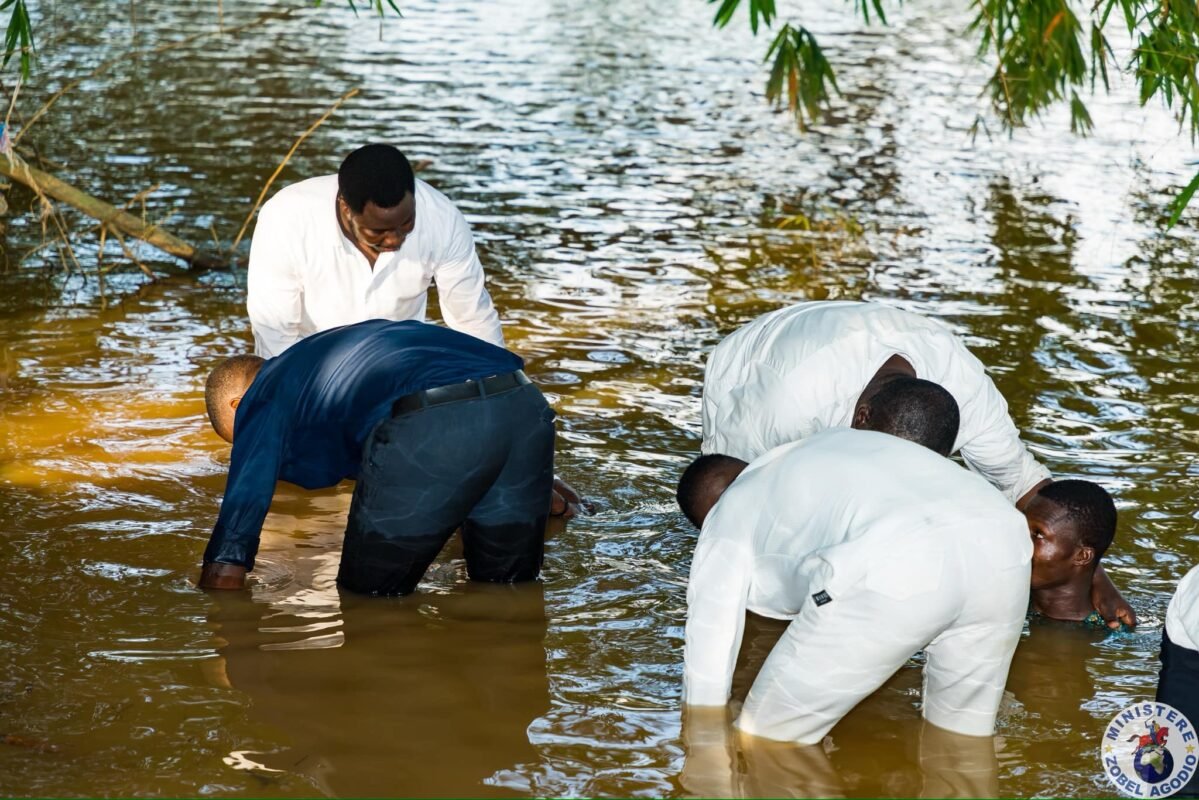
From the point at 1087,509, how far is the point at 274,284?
273cm

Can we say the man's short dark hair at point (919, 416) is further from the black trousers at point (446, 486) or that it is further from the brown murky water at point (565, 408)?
the black trousers at point (446, 486)

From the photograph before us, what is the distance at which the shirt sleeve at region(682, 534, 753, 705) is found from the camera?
340 centimetres

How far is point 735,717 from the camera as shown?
3791 millimetres

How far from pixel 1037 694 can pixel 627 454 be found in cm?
219

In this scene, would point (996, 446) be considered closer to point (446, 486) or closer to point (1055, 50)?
point (446, 486)

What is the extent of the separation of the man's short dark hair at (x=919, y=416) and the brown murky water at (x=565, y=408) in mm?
847

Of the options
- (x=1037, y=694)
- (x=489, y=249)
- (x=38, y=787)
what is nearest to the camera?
(x=38, y=787)

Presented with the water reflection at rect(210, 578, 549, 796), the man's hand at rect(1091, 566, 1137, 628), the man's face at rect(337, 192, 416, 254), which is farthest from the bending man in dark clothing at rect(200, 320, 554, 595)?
the man's hand at rect(1091, 566, 1137, 628)

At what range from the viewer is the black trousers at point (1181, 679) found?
3.11 meters

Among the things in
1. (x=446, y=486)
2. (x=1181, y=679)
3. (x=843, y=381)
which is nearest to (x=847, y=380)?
(x=843, y=381)

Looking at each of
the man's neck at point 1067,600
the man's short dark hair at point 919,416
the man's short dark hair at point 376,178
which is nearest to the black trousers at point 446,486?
the man's short dark hair at point 376,178

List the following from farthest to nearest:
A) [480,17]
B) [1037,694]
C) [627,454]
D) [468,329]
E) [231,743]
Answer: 1. [480,17]
2. [627,454]
3. [468,329]
4. [1037,694]
5. [231,743]

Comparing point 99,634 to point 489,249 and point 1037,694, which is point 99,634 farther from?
point 489,249

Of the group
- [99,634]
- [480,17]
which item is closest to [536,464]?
[99,634]
